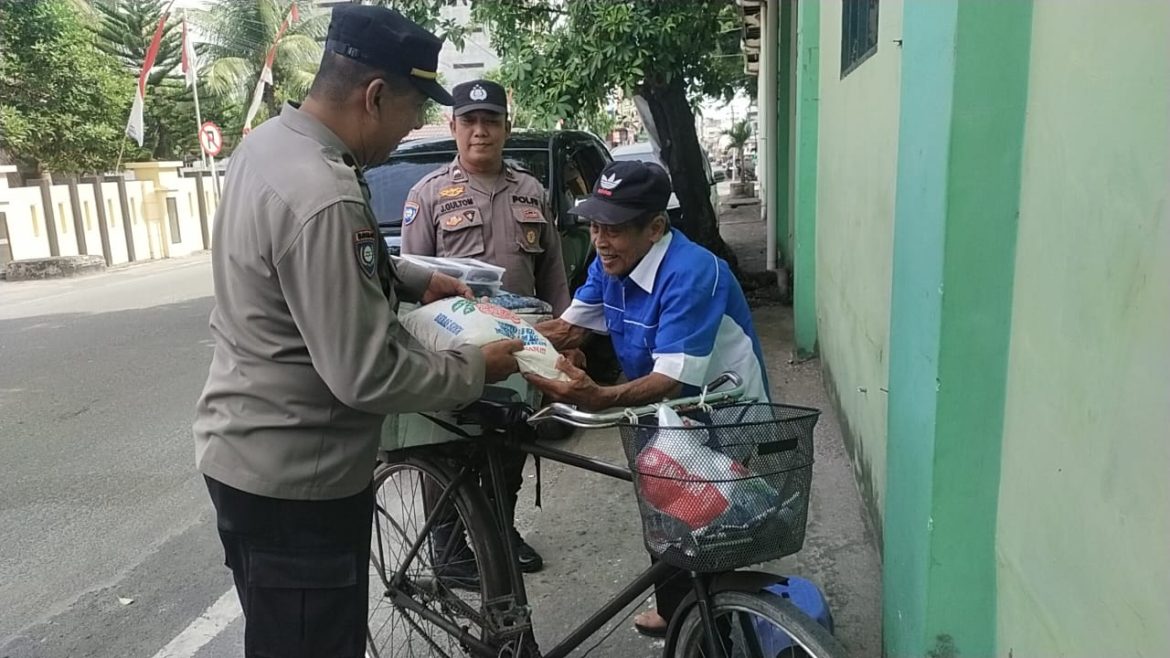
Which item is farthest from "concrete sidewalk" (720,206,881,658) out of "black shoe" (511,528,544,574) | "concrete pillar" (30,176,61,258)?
"concrete pillar" (30,176,61,258)

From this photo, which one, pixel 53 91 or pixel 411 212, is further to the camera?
pixel 53 91

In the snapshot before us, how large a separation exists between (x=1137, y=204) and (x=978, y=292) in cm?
57

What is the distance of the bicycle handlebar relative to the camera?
1.96m

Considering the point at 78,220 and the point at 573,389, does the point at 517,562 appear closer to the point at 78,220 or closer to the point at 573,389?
the point at 573,389

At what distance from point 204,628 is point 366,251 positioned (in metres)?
2.17

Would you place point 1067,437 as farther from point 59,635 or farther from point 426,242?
point 59,635

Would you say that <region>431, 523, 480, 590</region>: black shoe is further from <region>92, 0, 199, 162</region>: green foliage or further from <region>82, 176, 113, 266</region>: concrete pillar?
<region>92, 0, 199, 162</region>: green foliage

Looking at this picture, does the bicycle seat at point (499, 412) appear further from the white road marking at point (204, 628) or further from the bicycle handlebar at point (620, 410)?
the white road marking at point (204, 628)

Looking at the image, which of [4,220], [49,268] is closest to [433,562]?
[49,268]

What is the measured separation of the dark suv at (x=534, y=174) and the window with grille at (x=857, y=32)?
1.85 m

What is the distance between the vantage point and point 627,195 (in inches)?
89.6

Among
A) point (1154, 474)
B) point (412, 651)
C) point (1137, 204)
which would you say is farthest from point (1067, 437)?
point (412, 651)

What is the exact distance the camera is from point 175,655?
307 cm

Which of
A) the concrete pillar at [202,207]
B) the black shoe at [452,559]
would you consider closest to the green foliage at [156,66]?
the concrete pillar at [202,207]
